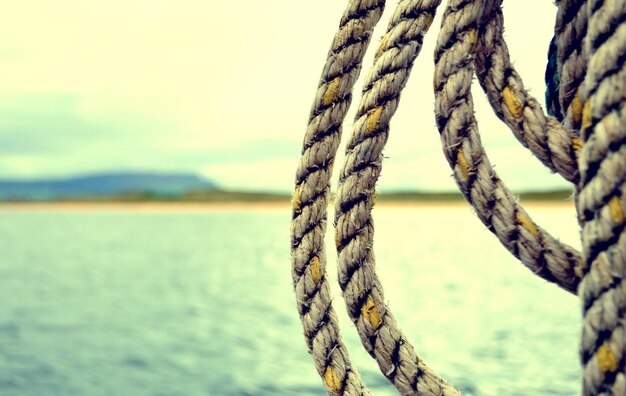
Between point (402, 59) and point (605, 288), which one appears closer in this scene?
point (605, 288)

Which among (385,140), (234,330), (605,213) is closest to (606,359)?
(605,213)

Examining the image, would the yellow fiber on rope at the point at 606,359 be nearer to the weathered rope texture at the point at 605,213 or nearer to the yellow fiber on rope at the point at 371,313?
the weathered rope texture at the point at 605,213

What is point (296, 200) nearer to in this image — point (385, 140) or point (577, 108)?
point (385, 140)

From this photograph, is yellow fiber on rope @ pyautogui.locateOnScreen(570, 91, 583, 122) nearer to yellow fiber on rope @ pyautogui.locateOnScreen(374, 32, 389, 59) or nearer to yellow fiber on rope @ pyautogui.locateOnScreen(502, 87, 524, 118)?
yellow fiber on rope @ pyautogui.locateOnScreen(502, 87, 524, 118)

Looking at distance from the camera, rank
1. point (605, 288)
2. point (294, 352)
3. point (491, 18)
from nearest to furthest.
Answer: point (605, 288), point (491, 18), point (294, 352)

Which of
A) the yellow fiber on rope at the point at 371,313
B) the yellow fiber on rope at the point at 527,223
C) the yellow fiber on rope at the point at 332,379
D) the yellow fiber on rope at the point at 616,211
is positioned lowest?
the yellow fiber on rope at the point at 332,379

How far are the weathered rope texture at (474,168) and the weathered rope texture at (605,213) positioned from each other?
8 cm

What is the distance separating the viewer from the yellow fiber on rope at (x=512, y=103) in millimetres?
979

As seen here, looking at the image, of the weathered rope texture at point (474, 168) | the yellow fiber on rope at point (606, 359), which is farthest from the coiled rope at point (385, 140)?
the yellow fiber on rope at point (606, 359)

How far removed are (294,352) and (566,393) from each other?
4.59m

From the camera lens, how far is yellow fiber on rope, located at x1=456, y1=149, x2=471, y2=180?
95 centimetres

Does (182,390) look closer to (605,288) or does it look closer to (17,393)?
(17,393)

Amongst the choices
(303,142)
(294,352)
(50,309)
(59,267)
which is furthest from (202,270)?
(303,142)

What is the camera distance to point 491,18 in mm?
973
